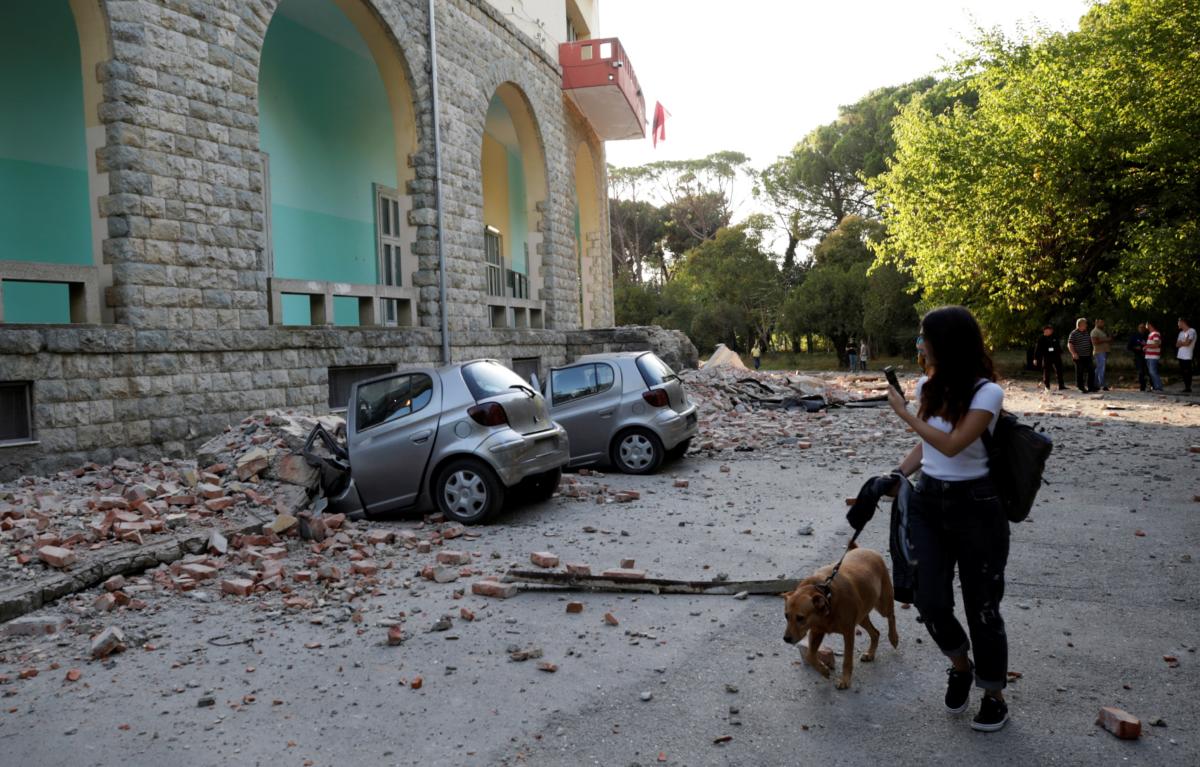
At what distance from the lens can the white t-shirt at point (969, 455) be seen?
3.31 metres

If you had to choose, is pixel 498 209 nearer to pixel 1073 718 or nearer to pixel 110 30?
pixel 110 30

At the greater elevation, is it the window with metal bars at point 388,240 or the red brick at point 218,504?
the window with metal bars at point 388,240

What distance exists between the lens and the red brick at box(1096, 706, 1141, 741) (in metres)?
3.26

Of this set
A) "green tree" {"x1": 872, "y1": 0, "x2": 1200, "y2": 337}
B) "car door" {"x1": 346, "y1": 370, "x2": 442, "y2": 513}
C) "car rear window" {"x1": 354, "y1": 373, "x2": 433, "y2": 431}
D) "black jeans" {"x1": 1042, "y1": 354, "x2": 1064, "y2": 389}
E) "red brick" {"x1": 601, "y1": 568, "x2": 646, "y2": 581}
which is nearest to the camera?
"red brick" {"x1": 601, "y1": 568, "x2": 646, "y2": 581}

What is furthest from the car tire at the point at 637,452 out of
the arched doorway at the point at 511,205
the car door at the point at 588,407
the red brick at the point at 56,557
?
the arched doorway at the point at 511,205

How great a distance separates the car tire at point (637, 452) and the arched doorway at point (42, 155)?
6.51m

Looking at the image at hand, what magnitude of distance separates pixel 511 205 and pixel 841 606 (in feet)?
69.4

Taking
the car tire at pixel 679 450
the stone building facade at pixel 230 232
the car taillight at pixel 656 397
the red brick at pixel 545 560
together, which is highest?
the stone building facade at pixel 230 232

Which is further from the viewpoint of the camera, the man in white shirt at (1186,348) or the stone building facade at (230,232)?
the man in white shirt at (1186,348)

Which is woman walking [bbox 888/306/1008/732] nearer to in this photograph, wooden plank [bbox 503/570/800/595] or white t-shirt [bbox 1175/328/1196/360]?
wooden plank [bbox 503/570/800/595]

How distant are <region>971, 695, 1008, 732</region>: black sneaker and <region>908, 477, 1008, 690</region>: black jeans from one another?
73 millimetres

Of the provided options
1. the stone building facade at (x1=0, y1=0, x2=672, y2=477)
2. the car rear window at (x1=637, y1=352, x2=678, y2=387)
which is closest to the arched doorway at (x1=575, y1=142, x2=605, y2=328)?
the stone building facade at (x1=0, y1=0, x2=672, y2=477)

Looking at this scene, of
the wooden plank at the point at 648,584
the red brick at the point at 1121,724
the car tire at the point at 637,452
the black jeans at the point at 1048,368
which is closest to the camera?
the red brick at the point at 1121,724

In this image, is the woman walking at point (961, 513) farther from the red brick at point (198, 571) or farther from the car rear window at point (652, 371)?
the car rear window at point (652, 371)
